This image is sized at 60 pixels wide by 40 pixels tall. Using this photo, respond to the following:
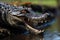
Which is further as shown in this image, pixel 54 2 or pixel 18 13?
pixel 54 2

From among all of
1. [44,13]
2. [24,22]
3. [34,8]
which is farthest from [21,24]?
[34,8]

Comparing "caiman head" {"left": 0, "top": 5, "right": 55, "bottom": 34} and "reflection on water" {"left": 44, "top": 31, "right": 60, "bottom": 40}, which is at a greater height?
"caiman head" {"left": 0, "top": 5, "right": 55, "bottom": 34}

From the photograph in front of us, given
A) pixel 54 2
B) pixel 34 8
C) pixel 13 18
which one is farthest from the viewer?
pixel 34 8

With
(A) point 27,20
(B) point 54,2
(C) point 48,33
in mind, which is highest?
(B) point 54,2

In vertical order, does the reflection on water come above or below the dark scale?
below

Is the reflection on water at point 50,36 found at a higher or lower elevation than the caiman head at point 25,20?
lower

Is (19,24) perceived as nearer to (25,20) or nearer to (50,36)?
(25,20)

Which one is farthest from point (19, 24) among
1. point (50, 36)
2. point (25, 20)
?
point (50, 36)

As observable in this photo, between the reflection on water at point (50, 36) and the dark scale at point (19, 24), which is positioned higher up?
the dark scale at point (19, 24)

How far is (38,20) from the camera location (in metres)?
1.33

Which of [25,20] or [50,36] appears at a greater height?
[25,20]

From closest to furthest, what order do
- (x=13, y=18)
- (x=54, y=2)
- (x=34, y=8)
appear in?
(x=13, y=18), (x=54, y=2), (x=34, y=8)

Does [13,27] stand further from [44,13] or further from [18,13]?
[44,13]

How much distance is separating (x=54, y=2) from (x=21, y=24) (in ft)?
0.90
